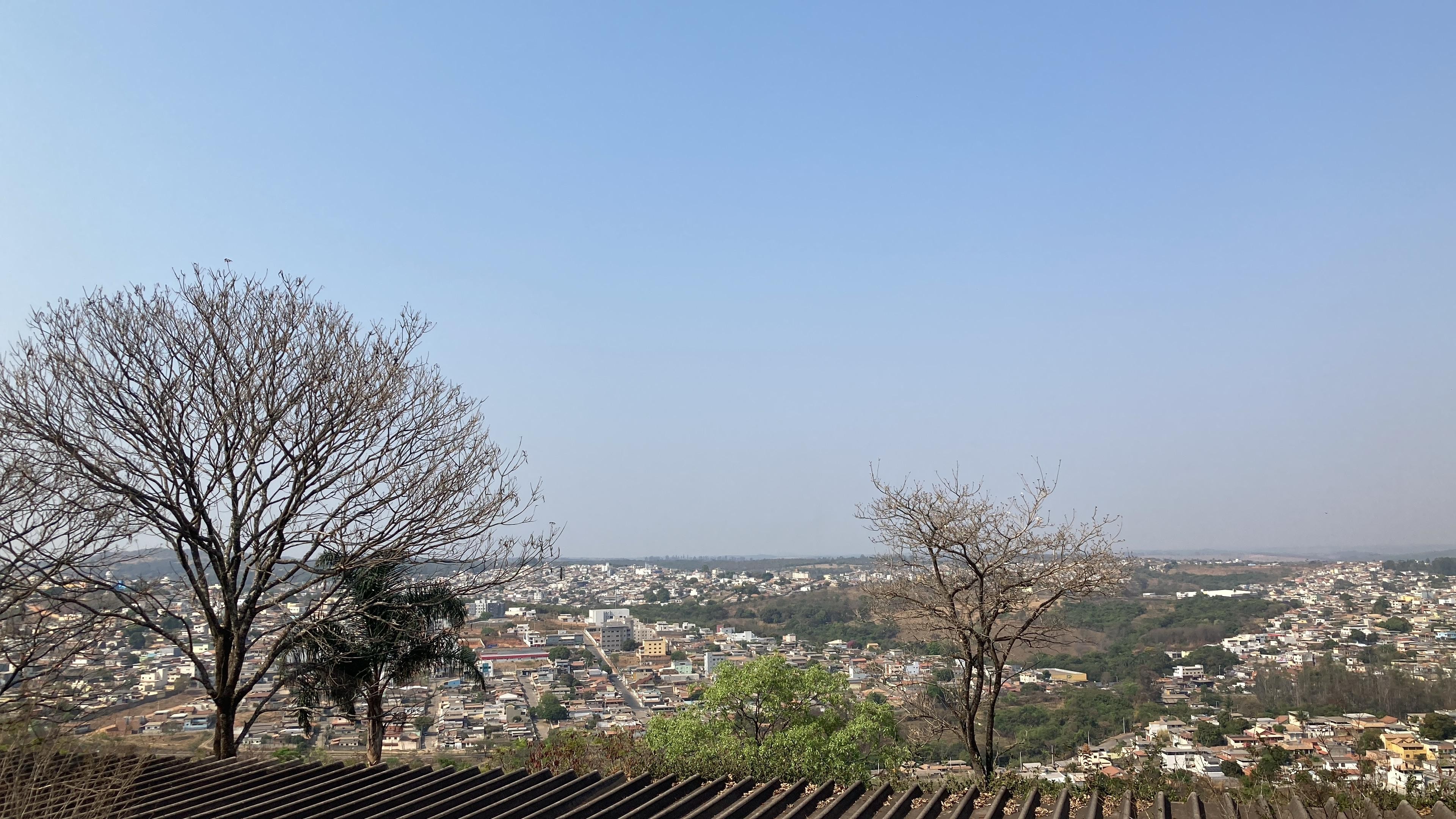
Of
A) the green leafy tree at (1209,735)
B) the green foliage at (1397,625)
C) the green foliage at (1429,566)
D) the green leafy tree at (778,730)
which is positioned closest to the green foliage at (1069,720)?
the green leafy tree at (1209,735)

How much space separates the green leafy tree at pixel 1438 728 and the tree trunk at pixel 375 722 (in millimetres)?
13316

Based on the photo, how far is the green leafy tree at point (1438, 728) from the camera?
33.2 feet

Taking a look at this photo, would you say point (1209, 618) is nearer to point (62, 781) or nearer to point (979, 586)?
point (979, 586)

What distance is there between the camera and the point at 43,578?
777 centimetres

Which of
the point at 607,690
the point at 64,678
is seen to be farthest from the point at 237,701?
the point at 607,690

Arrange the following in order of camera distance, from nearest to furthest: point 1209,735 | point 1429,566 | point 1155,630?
point 1209,735, point 1155,630, point 1429,566

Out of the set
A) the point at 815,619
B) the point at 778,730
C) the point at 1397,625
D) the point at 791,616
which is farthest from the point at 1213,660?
the point at 791,616

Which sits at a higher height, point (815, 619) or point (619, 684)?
point (619, 684)

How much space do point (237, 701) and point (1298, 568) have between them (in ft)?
211

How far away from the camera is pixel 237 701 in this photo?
370 inches

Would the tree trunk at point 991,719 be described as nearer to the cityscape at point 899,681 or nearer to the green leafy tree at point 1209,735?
the cityscape at point 899,681

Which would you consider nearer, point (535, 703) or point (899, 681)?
point (899, 681)

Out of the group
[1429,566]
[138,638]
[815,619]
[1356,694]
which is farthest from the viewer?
[1429,566]

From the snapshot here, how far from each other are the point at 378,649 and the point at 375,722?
109cm
